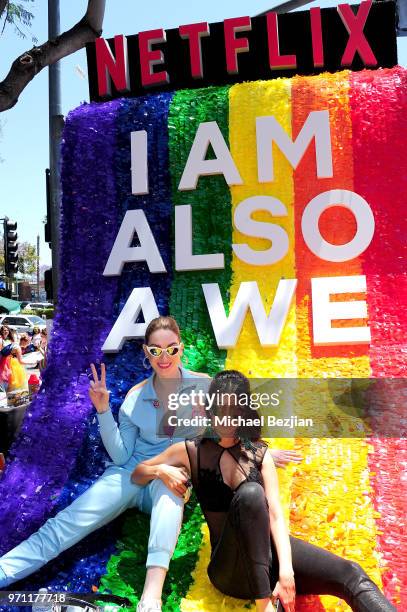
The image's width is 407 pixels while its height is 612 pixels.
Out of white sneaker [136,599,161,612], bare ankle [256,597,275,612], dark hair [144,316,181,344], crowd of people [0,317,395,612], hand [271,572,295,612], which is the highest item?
dark hair [144,316,181,344]

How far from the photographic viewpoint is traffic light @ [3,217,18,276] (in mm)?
9406

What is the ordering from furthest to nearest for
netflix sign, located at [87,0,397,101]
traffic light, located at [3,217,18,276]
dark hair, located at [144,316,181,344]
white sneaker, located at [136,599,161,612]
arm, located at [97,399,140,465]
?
traffic light, located at [3,217,18,276] < netflix sign, located at [87,0,397,101] < dark hair, located at [144,316,181,344] < arm, located at [97,399,140,465] < white sneaker, located at [136,599,161,612]

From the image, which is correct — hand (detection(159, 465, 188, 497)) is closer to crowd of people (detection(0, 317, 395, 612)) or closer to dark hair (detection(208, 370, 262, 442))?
crowd of people (detection(0, 317, 395, 612))

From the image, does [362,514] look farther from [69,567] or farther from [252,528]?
[69,567]

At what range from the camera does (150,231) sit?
4.09 meters

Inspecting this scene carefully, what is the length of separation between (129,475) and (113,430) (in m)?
0.24

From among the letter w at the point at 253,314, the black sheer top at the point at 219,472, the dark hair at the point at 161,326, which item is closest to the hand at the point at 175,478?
the black sheer top at the point at 219,472

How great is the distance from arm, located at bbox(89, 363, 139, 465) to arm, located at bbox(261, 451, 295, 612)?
0.84 m

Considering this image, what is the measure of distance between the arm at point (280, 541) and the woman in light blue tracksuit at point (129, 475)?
0.38 metres

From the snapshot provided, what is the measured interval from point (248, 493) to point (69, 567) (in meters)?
1.21

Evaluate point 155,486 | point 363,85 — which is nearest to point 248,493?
point 155,486

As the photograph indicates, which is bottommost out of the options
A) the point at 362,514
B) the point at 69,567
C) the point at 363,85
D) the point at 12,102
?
A: the point at 69,567

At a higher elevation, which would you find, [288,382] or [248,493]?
[288,382]

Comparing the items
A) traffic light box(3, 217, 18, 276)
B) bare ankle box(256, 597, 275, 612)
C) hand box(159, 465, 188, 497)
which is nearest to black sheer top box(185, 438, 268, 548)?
hand box(159, 465, 188, 497)
